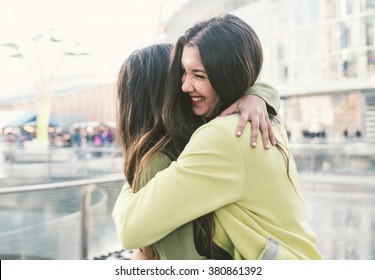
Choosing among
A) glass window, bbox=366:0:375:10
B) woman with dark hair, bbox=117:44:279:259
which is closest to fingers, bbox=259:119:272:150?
woman with dark hair, bbox=117:44:279:259

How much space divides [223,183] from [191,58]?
314mm

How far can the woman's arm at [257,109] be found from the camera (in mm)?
1019

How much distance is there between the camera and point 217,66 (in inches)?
41.7

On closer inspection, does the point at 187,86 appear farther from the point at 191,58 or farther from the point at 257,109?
the point at 257,109

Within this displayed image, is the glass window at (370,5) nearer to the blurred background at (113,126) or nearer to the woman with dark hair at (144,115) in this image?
the blurred background at (113,126)

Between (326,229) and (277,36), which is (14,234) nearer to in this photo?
(326,229)

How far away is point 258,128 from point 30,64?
22.6 meters

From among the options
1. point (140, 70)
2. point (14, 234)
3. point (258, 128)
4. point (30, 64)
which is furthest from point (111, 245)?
point (30, 64)

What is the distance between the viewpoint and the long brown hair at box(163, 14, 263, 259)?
1.06 m

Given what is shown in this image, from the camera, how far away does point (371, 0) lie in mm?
22547

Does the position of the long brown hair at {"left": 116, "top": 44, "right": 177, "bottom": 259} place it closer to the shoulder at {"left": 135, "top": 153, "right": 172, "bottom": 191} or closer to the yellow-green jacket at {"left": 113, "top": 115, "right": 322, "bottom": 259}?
the shoulder at {"left": 135, "top": 153, "right": 172, "bottom": 191}

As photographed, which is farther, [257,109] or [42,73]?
[42,73]

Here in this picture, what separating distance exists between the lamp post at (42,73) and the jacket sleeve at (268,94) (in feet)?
67.1

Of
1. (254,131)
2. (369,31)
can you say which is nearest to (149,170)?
(254,131)
